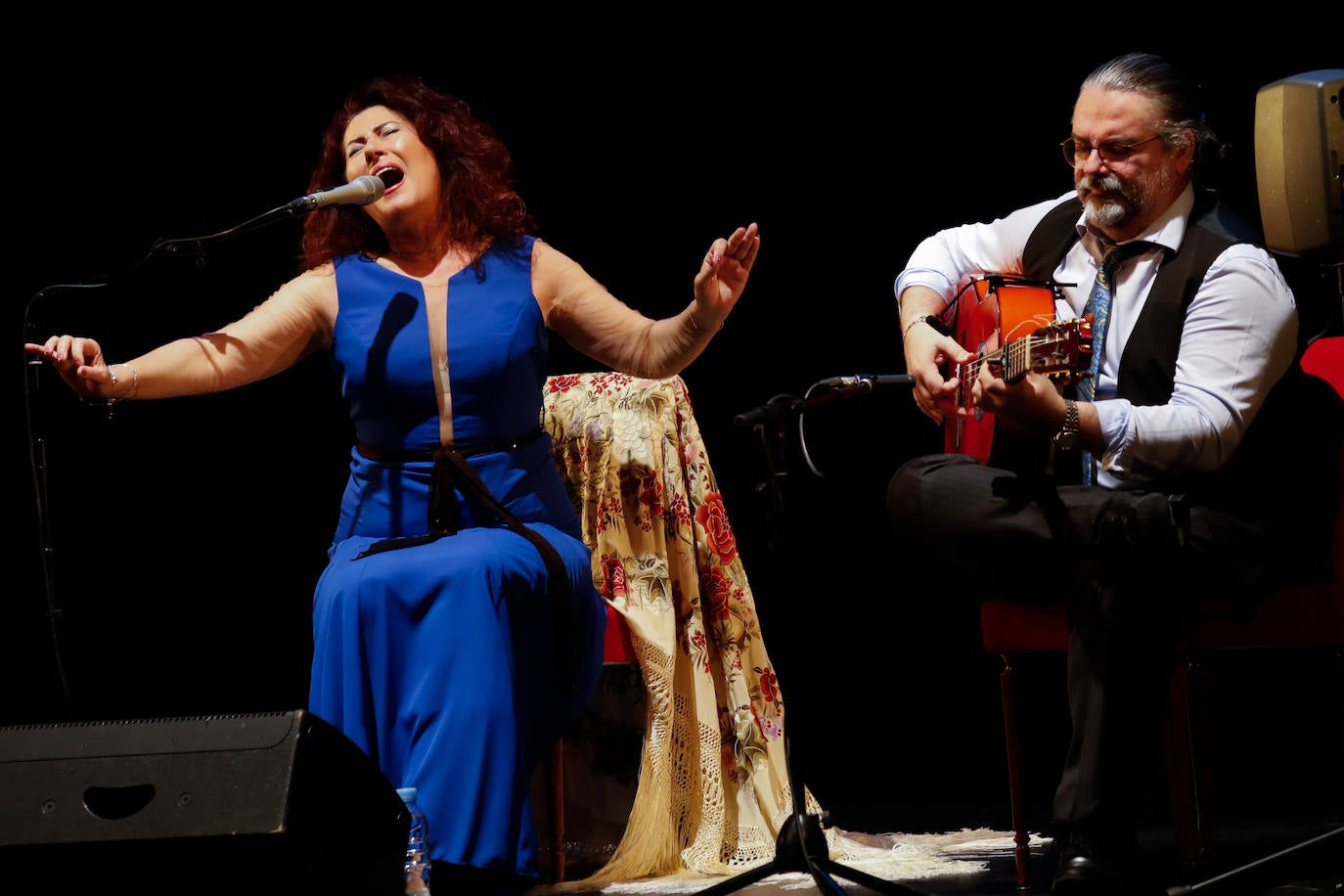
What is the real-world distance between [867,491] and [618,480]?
0.89m

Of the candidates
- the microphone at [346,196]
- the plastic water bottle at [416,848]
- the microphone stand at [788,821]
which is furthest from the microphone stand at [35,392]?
the microphone stand at [788,821]

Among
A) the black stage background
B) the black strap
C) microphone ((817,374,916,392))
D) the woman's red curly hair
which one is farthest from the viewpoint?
the black stage background

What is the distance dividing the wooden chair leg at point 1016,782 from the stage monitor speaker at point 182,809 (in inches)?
41.0

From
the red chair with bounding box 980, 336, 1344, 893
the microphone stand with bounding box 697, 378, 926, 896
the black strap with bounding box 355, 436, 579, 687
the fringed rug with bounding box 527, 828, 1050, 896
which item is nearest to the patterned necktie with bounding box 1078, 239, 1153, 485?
the red chair with bounding box 980, 336, 1344, 893

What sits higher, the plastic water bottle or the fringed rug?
the plastic water bottle

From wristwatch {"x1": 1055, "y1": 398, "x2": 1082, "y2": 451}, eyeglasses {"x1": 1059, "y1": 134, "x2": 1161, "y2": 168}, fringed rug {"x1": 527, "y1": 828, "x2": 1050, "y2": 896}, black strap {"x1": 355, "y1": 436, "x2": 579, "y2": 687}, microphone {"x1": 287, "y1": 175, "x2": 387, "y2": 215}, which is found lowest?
fringed rug {"x1": 527, "y1": 828, "x2": 1050, "y2": 896}

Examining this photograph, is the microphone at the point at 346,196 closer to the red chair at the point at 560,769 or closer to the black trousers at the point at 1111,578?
the red chair at the point at 560,769

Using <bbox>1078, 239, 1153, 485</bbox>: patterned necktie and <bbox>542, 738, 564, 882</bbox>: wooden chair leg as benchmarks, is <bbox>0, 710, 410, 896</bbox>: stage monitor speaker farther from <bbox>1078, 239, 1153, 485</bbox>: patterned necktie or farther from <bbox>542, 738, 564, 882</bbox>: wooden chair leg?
<bbox>1078, 239, 1153, 485</bbox>: patterned necktie

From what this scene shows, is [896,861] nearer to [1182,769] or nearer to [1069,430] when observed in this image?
[1182,769]

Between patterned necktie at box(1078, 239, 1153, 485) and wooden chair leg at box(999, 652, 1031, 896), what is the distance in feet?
1.16

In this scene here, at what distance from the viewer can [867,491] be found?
3488mm

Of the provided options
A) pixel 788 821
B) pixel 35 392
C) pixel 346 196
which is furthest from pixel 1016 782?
pixel 35 392

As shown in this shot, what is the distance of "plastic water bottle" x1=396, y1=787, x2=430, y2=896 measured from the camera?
1.97m

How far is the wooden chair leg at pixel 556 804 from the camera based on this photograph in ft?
8.61
